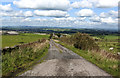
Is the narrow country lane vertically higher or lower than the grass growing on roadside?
higher

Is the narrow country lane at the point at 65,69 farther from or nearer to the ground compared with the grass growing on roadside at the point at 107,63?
farther from the ground

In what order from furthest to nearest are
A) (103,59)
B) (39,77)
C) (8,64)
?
(103,59), (8,64), (39,77)

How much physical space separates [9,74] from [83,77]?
21.9ft

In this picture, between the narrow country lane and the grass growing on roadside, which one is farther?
the grass growing on roadside

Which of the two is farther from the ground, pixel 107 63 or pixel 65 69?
pixel 65 69

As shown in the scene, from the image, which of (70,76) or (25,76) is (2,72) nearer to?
(25,76)

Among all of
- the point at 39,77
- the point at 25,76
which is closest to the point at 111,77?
the point at 39,77

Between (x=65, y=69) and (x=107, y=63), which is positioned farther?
(x=107, y=63)

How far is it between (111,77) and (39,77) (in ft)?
20.5

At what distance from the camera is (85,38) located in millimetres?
30531

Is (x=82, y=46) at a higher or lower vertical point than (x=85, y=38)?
lower

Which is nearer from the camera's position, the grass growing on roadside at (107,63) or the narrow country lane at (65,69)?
the narrow country lane at (65,69)

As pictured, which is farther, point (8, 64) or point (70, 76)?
point (8, 64)

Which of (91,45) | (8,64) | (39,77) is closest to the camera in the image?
(39,77)
